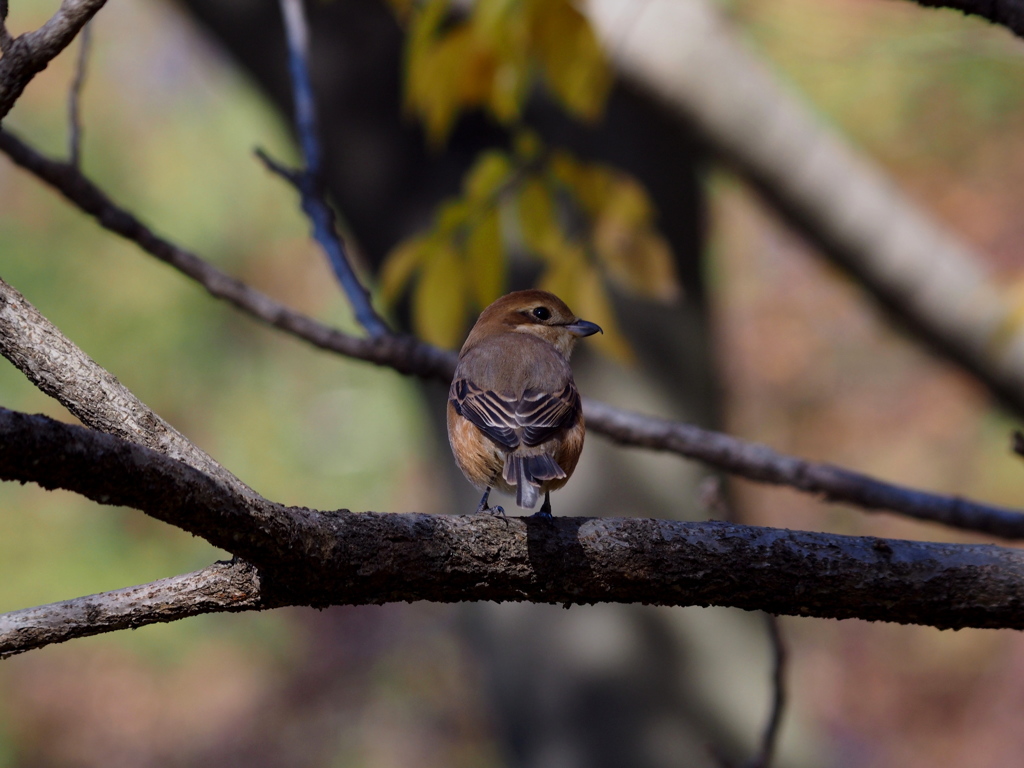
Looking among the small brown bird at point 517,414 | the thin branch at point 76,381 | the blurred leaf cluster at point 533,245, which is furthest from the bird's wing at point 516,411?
the thin branch at point 76,381

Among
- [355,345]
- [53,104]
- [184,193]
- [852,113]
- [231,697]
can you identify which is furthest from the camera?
[184,193]

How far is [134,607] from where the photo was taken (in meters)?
1.79

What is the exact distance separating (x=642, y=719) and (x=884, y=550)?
153 inches

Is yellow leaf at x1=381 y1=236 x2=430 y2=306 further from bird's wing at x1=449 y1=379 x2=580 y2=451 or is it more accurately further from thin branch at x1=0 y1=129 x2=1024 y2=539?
bird's wing at x1=449 y1=379 x2=580 y2=451

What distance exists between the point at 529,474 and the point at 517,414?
295mm

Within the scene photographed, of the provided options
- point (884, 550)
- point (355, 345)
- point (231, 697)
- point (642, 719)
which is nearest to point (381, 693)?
point (231, 697)

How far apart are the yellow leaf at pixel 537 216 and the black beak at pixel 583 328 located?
297 mm

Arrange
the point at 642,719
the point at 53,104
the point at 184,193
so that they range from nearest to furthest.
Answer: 1. the point at 642,719
2. the point at 53,104
3. the point at 184,193

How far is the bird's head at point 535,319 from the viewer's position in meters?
3.81

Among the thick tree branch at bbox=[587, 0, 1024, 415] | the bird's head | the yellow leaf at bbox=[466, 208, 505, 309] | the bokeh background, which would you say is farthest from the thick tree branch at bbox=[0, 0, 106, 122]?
the bokeh background

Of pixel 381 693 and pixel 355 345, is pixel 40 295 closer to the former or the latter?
pixel 381 693

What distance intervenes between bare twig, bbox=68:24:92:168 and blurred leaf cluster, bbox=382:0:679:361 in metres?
1.08

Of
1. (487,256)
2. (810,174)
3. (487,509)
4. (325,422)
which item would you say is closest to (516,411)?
(487,509)

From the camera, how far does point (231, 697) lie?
14.8 m
